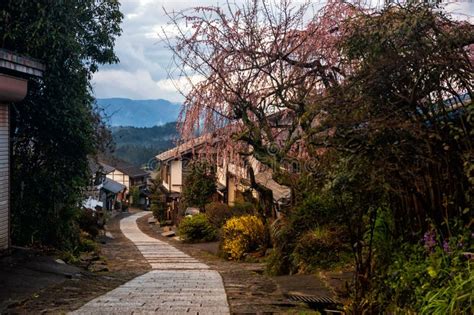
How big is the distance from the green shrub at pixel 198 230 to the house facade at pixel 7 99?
1645 cm

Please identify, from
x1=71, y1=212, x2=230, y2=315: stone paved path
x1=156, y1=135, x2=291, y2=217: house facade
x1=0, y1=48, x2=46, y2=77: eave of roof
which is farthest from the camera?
x1=156, y1=135, x2=291, y2=217: house facade

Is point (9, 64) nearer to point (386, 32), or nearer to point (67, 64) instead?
point (67, 64)

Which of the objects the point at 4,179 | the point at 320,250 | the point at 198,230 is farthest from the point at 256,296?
the point at 198,230

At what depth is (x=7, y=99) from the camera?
10820mm

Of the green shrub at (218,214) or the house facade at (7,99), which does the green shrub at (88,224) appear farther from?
the house facade at (7,99)

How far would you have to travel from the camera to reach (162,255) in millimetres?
21203

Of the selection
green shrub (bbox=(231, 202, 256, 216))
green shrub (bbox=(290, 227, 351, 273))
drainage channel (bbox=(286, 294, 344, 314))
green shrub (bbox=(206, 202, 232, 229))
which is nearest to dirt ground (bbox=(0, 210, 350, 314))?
drainage channel (bbox=(286, 294, 344, 314))

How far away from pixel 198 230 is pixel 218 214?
160cm

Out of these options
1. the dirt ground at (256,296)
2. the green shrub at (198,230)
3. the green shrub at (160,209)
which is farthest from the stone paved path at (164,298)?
the green shrub at (160,209)

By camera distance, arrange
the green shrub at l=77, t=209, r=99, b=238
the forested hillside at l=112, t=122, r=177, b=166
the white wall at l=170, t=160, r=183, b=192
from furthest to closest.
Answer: the forested hillside at l=112, t=122, r=177, b=166
the white wall at l=170, t=160, r=183, b=192
the green shrub at l=77, t=209, r=99, b=238

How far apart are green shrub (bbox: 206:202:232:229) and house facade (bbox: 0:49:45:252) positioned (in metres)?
15.6

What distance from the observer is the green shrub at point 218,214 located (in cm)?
2667

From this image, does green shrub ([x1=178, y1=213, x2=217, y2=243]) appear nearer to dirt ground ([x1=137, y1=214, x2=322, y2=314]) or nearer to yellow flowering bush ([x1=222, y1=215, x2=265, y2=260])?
yellow flowering bush ([x1=222, y1=215, x2=265, y2=260])

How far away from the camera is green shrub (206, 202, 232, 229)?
87.5 feet
